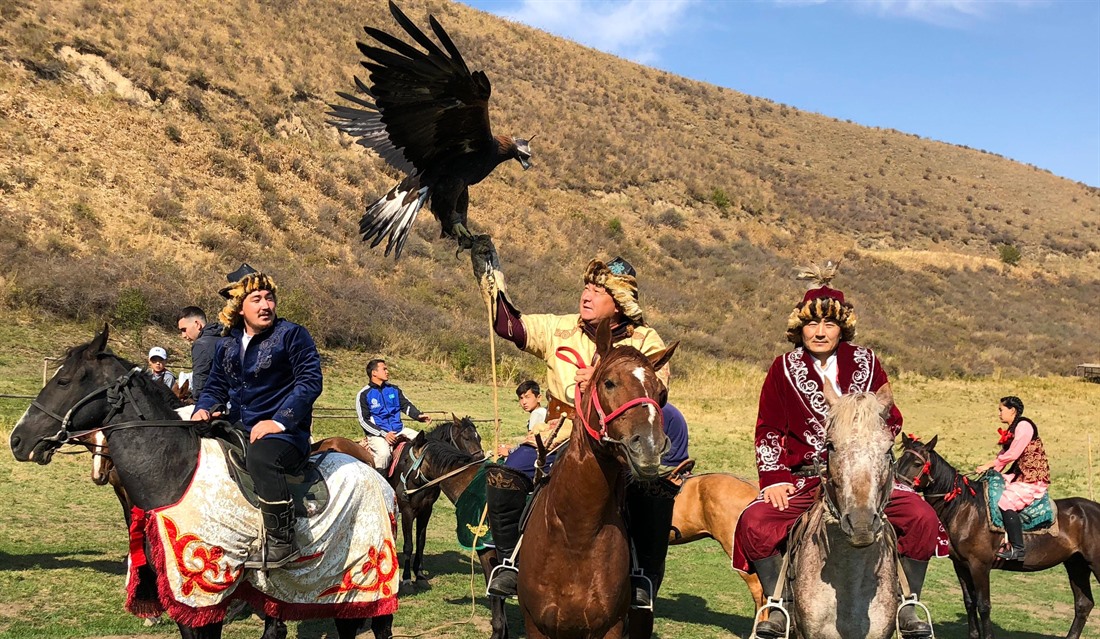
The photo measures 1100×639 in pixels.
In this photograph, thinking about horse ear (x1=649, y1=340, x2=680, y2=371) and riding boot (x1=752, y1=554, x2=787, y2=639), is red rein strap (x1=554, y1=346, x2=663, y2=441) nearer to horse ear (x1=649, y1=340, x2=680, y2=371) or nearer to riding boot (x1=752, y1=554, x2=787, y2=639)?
horse ear (x1=649, y1=340, x2=680, y2=371)

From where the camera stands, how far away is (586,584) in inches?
172

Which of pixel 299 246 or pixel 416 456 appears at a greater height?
pixel 299 246

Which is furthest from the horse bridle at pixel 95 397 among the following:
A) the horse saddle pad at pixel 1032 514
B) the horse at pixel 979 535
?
the horse saddle pad at pixel 1032 514

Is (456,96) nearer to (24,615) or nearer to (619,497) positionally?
(619,497)

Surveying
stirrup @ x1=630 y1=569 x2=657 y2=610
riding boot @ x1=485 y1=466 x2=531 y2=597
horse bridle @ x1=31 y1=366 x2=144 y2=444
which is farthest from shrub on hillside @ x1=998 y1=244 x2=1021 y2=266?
horse bridle @ x1=31 y1=366 x2=144 y2=444

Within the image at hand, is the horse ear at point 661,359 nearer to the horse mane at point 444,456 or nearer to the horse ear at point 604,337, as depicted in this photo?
the horse ear at point 604,337

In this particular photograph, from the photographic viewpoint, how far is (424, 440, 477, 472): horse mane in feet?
32.3

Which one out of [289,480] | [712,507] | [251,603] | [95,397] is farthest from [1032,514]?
[95,397]

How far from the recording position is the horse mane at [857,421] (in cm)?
395

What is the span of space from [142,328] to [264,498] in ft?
58.9

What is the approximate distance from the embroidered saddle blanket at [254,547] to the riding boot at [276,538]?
0.06 m

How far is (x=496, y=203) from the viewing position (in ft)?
142

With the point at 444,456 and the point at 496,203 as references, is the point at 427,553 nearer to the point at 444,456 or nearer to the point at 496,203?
the point at 444,456

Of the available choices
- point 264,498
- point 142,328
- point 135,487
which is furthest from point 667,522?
point 142,328
